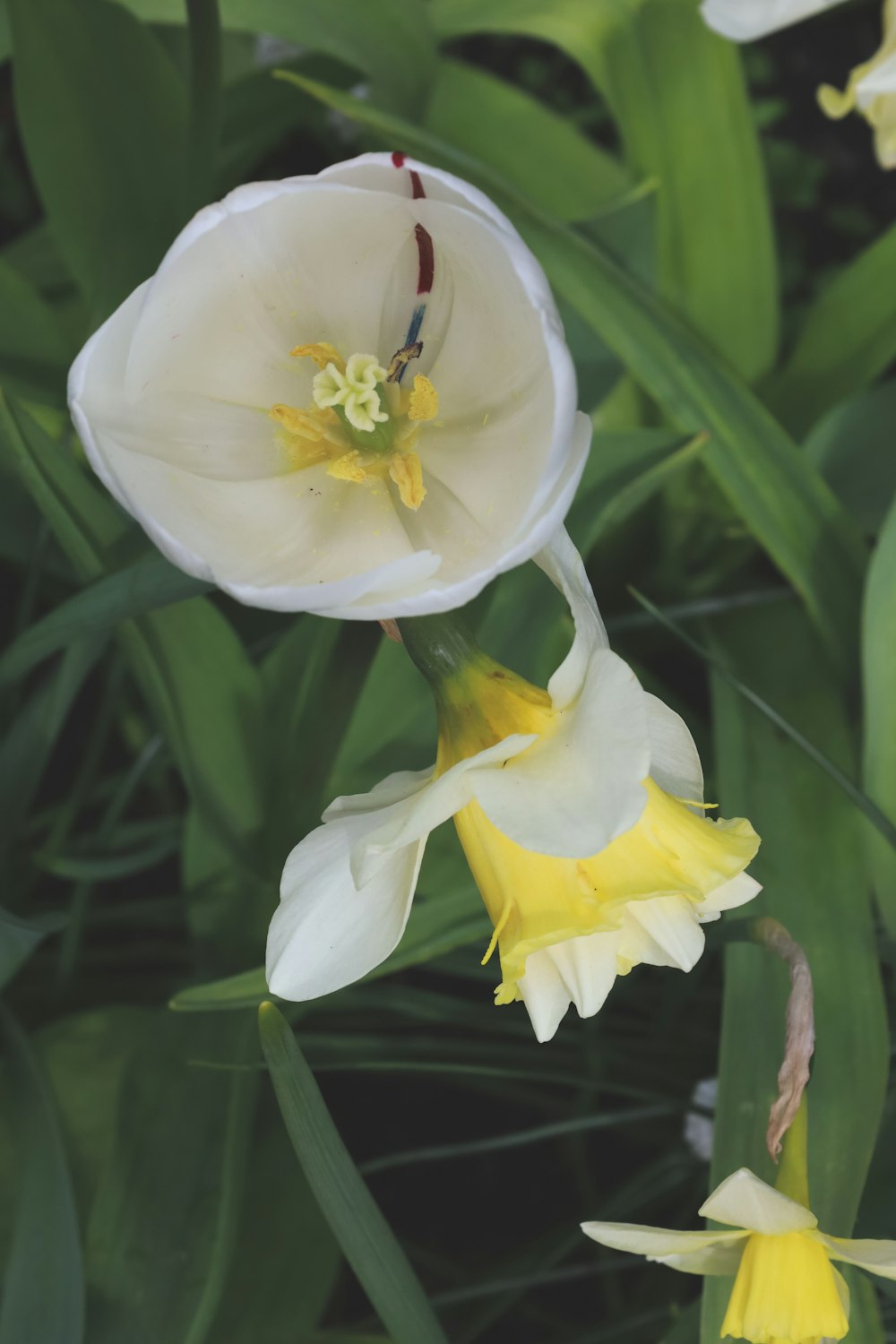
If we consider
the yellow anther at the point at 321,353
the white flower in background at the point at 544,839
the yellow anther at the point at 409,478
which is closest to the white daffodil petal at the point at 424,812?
the white flower in background at the point at 544,839

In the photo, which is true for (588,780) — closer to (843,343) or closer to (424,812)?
(424,812)

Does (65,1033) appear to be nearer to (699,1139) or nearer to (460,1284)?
(460,1284)

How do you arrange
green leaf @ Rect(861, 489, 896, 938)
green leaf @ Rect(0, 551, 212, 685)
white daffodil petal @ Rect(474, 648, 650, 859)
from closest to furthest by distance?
white daffodil petal @ Rect(474, 648, 650, 859), green leaf @ Rect(0, 551, 212, 685), green leaf @ Rect(861, 489, 896, 938)

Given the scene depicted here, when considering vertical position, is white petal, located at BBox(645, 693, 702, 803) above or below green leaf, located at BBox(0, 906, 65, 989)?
above

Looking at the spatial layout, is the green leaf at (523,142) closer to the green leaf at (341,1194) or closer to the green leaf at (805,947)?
the green leaf at (805,947)

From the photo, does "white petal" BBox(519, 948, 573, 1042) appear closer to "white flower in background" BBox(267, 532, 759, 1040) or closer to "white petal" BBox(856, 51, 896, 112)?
"white flower in background" BBox(267, 532, 759, 1040)

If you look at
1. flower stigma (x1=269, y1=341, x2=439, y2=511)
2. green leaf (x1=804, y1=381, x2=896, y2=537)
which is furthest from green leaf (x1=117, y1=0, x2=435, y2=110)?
green leaf (x1=804, y1=381, x2=896, y2=537)
